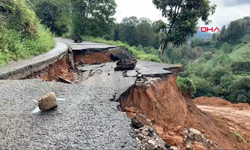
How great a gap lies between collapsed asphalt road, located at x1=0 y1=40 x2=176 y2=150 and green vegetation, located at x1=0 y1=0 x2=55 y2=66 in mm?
2585

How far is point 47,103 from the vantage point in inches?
100

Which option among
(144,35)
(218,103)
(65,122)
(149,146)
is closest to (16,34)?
(65,122)

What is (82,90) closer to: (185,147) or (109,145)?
(109,145)

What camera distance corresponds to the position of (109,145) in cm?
189

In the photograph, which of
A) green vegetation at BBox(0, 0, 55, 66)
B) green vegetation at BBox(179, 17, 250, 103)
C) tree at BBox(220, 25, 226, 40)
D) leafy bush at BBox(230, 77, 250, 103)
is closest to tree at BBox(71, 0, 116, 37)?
green vegetation at BBox(0, 0, 55, 66)

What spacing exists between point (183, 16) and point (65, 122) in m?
13.6

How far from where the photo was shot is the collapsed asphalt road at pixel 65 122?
1.90 m

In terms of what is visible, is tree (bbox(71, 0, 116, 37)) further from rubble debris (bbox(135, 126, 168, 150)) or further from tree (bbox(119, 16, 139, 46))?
rubble debris (bbox(135, 126, 168, 150))

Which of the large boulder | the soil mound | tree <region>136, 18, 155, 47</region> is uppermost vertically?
tree <region>136, 18, 155, 47</region>

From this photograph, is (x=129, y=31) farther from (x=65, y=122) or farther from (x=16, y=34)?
(x=65, y=122)

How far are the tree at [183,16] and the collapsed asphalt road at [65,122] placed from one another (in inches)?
453

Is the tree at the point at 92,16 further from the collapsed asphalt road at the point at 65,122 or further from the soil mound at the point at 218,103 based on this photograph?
the collapsed asphalt road at the point at 65,122

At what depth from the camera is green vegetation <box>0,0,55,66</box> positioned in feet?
18.8

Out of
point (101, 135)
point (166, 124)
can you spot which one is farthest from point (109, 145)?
point (166, 124)
